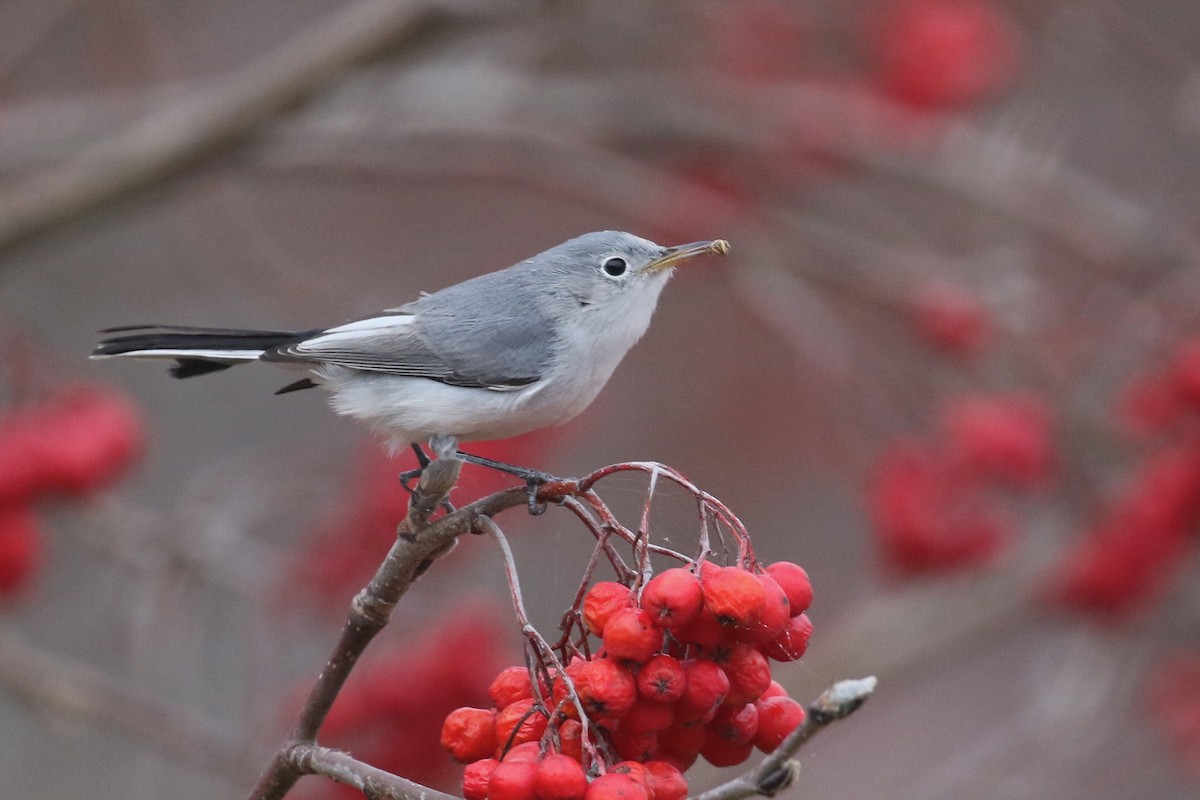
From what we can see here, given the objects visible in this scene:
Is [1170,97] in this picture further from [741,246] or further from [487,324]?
[487,324]

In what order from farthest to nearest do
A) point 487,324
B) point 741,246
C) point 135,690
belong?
point 741,246
point 135,690
point 487,324

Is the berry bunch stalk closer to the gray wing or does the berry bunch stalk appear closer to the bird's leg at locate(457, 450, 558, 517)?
the bird's leg at locate(457, 450, 558, 517)

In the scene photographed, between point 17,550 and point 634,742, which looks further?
point 17,550

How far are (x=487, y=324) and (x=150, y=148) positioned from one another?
1412 mm

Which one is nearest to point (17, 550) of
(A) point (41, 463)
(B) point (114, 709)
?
(A) point (41, 463)

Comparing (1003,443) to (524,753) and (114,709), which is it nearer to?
(114,709)

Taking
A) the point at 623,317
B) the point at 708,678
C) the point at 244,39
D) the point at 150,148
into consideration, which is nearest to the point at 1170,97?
the point at 623,317

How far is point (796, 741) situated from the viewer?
115 centimetres

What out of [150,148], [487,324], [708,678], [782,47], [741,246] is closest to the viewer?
[708,678]

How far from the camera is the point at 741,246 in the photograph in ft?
12.4

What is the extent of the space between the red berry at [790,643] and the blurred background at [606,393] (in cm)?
17

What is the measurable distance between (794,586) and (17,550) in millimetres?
2270

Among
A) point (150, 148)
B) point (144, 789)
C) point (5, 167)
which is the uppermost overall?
point (5, 167)

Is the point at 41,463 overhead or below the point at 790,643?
overhead
